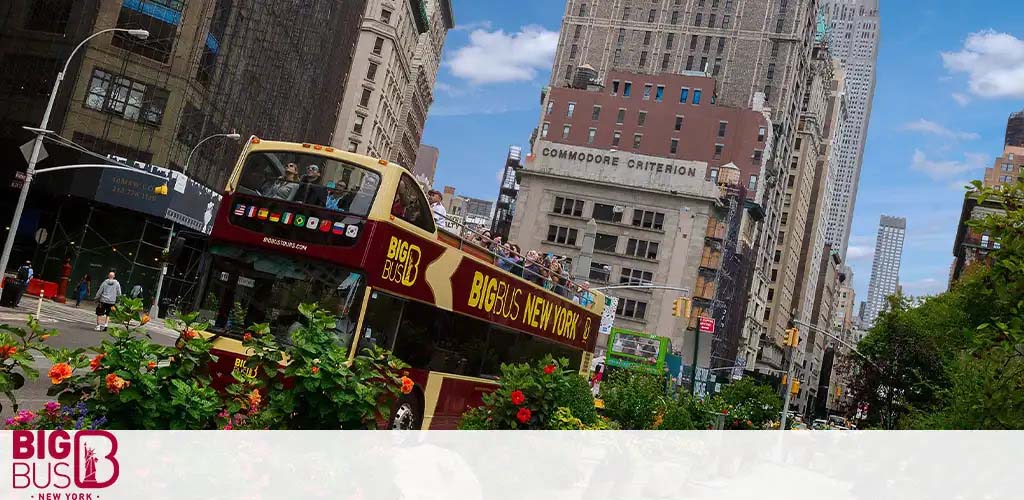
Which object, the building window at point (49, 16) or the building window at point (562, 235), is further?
the building window at point (562, 235)

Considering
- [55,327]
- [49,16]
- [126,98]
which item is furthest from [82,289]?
[55,327]

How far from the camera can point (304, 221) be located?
13070 millimetres

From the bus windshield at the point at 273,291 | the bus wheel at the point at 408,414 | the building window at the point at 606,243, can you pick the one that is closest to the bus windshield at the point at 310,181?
the bus windshield at the point at 273,291

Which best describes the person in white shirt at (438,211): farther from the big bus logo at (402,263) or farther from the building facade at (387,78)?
the building facade at (387,78)

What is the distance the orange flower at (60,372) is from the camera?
226 inches

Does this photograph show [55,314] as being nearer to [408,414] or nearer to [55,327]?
[55,327]

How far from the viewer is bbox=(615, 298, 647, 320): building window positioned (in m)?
84.4

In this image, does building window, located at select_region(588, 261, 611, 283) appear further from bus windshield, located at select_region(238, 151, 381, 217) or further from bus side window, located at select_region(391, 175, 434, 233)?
bus windshield, located at select_region(238, 151, 381, 217)

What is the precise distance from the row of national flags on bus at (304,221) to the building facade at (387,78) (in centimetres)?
6877

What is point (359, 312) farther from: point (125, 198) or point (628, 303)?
point (628, 303)

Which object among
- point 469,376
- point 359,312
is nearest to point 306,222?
point 359,312

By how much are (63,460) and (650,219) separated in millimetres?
83235

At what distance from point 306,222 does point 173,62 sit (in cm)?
3661

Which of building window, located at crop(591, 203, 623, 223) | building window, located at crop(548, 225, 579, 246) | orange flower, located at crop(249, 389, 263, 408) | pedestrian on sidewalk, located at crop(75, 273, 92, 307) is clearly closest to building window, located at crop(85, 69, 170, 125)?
pedestrian on sidewalk, located at crop(75, 273, 92, 307)
